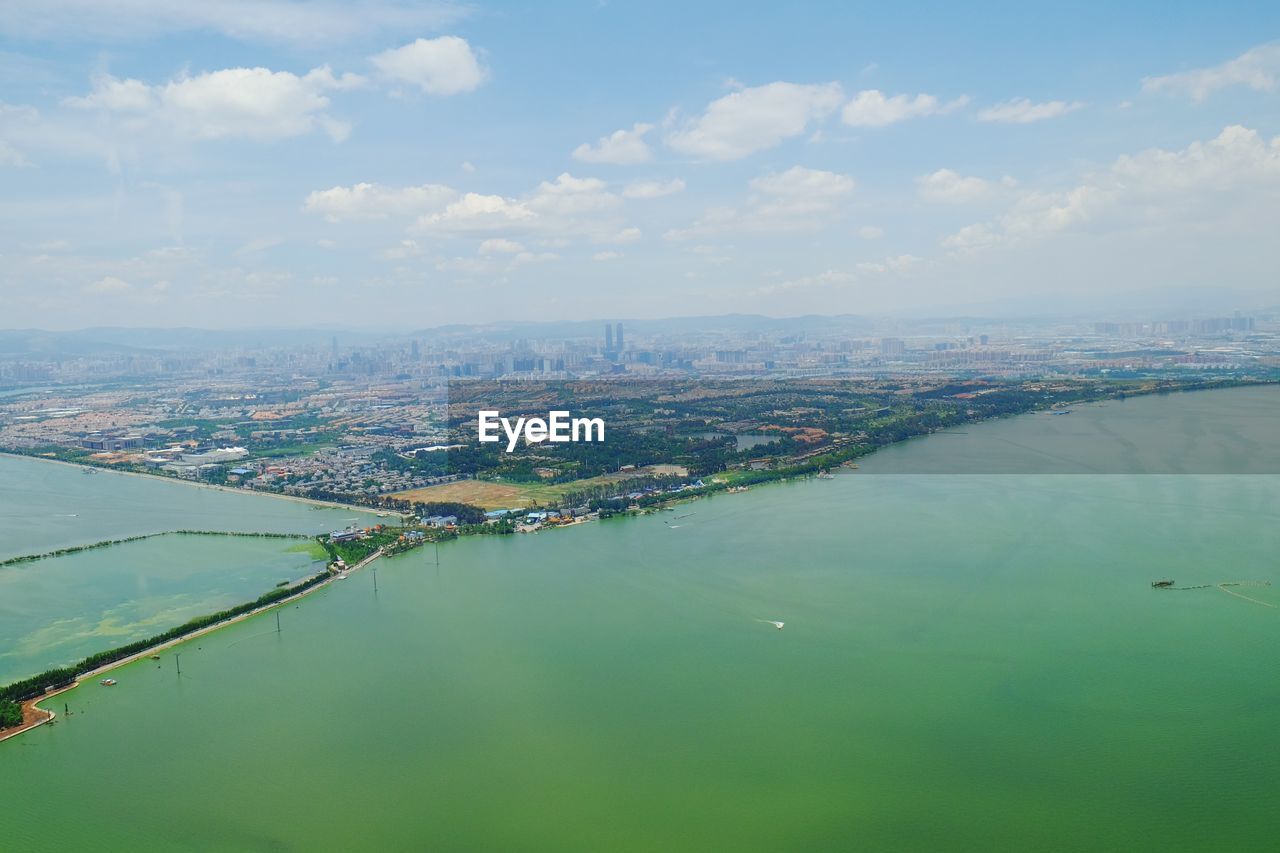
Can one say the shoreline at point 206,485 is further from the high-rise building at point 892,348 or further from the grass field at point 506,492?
the high-rise building at point 892,348

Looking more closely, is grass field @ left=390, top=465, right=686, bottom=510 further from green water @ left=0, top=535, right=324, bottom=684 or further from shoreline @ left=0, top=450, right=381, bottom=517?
green water @ left=0, top=535, right=324, bottom=684

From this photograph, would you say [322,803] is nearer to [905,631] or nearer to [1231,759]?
[905,631]

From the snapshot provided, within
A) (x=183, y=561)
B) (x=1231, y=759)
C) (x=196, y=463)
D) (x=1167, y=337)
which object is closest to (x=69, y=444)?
(x=196, y=463)

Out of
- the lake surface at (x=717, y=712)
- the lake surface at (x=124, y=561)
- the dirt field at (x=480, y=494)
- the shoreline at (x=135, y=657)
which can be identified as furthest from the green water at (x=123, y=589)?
the dirt field at (x=480, y=494)

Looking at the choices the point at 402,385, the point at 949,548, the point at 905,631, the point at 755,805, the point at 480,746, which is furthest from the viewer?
the point at 402,385

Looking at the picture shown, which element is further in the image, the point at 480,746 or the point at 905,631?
the point at 905,631

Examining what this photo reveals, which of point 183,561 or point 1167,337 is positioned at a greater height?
point 1167,337
